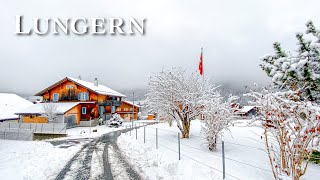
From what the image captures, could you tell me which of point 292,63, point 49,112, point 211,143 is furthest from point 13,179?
point 49,112

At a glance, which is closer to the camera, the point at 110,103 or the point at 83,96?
the point at 83,96

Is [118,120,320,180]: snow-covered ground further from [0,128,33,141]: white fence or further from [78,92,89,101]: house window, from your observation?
[78,92,89,101]: house window

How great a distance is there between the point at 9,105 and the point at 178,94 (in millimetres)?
46396

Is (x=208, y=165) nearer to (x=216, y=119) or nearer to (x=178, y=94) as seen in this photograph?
(x=216, y=119)

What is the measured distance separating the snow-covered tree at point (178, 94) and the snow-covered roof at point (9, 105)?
37.4m

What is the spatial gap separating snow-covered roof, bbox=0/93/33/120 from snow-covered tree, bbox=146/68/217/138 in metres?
37.4

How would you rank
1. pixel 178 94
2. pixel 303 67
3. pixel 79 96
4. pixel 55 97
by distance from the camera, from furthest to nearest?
pixel 55 97 → pixel 79 96 → pixel 178 94 → pixel 303 67

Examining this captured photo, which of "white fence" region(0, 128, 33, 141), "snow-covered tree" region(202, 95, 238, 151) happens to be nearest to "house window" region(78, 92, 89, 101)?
"white fence" region(0, 128, 33, 141)

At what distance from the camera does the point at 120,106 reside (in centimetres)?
6266

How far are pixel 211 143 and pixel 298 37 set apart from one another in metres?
7.30

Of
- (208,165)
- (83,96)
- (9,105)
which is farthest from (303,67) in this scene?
(9,105)

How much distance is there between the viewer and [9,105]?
4903 centimetres

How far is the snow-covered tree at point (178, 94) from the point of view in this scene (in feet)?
61.4

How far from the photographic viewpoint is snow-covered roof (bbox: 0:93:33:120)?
44.3m
